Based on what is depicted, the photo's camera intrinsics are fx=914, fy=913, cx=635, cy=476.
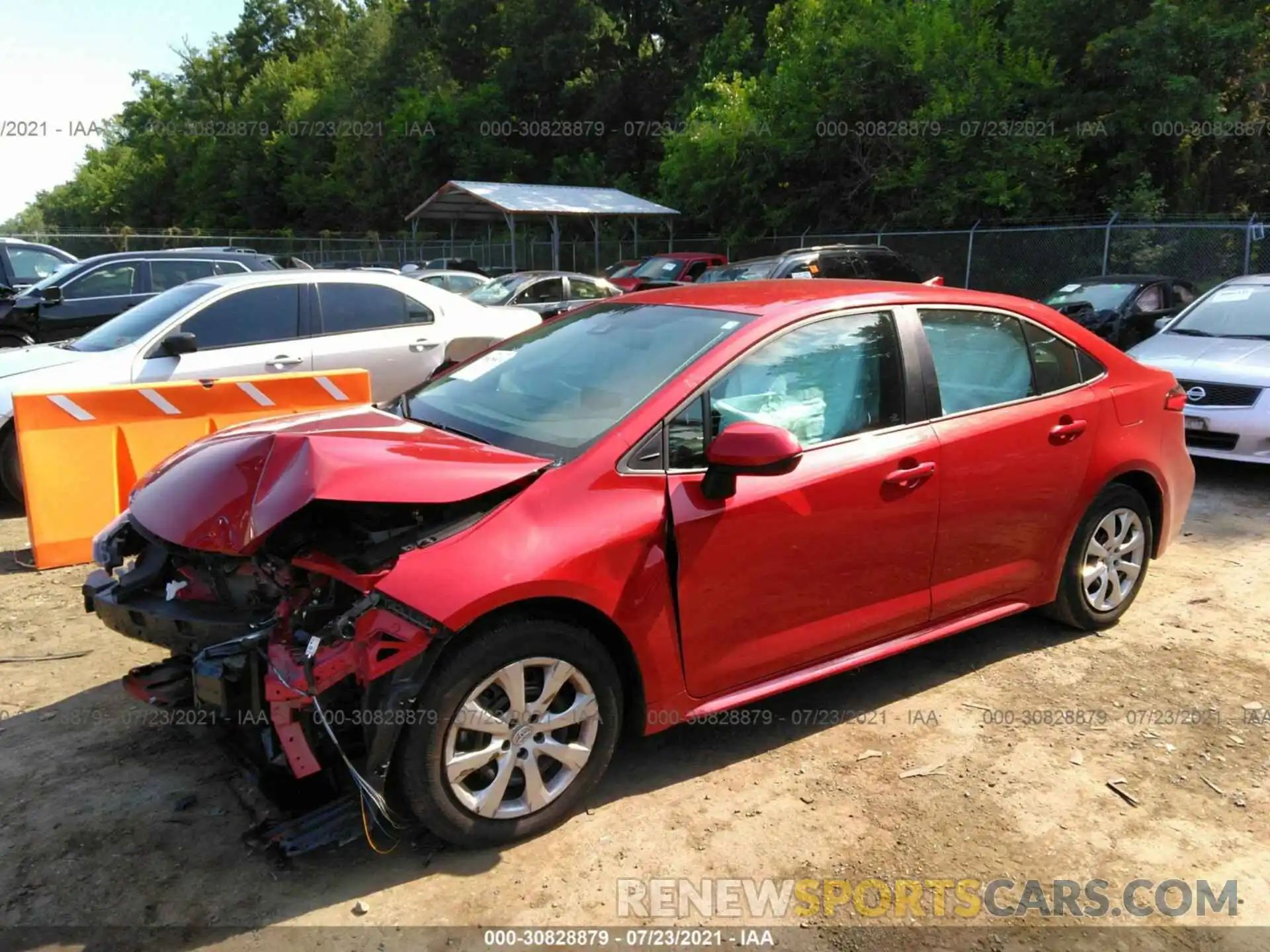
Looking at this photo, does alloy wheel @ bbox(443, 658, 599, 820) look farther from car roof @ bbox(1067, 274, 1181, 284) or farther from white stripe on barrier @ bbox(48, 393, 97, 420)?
car roof @ bbox(1067, 274, 1181, 284)

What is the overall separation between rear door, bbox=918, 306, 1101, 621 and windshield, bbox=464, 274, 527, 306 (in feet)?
37.8

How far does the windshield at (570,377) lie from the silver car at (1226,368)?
4.93 metres

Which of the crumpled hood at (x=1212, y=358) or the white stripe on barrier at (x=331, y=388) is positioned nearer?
the white stripe on barrier at (x=331, y=388)

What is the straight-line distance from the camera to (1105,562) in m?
4.37

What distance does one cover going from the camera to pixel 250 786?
3129mm

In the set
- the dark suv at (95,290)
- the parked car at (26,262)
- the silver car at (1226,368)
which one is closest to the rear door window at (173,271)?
the dark suv at (95,290)

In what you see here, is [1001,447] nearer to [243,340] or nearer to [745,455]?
[745,455]

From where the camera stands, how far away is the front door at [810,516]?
308 centimetres

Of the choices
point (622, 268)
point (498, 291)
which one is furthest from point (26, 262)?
point (622, 268)

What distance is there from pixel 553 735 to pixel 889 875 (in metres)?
1.12

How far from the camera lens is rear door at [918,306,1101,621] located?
3.67m

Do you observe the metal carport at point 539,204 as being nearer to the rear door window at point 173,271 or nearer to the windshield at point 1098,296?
the rear door window at point 173,271

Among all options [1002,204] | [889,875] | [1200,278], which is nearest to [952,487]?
[889,875]

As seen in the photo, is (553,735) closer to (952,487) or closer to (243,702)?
(243,702)
